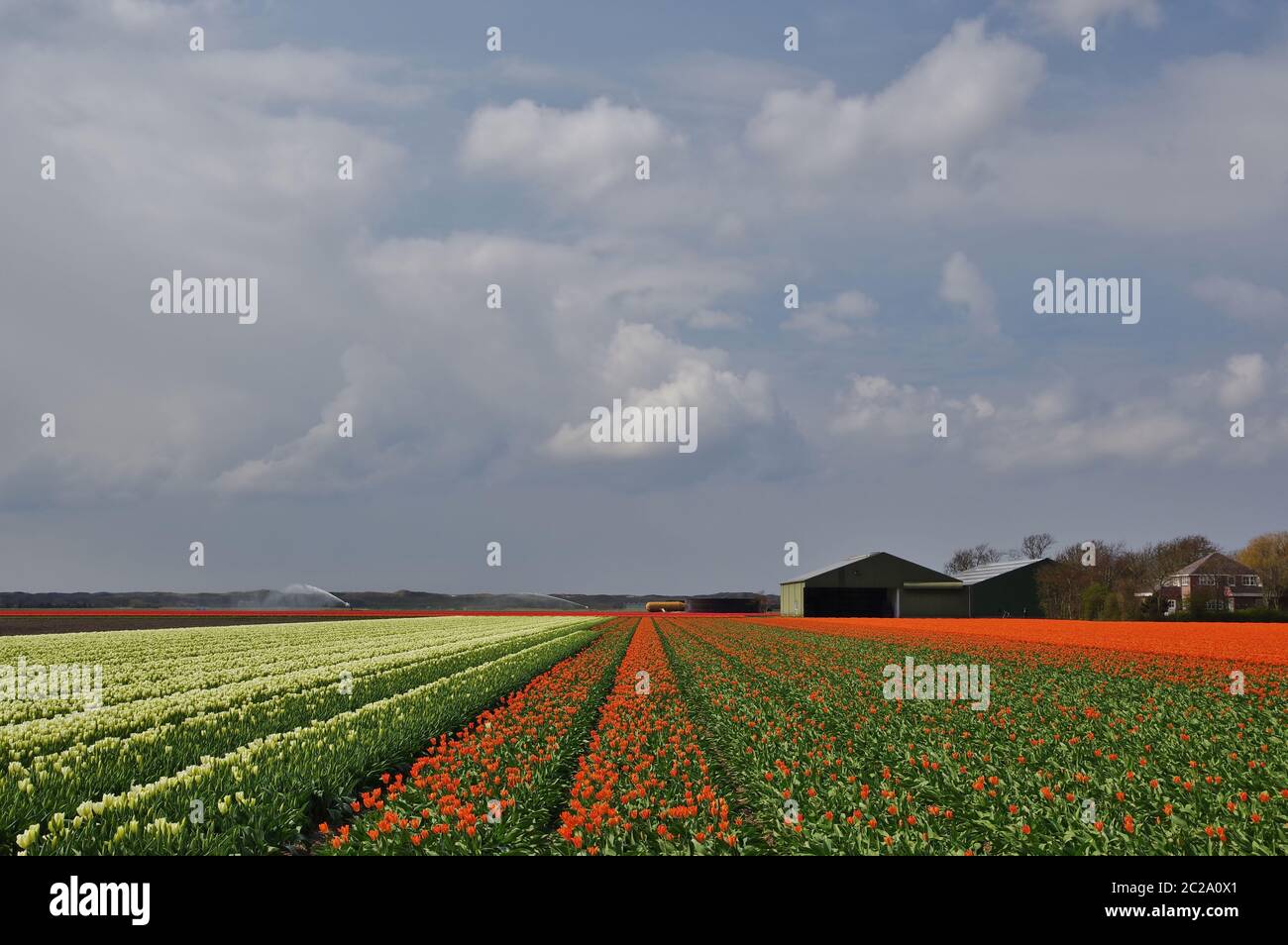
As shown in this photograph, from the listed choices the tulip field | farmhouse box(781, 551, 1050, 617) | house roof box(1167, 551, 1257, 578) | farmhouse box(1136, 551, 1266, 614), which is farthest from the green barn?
the tulip field

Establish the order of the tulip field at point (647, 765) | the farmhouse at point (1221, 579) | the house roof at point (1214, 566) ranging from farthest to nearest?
1. the house roof at point (1214, 566)
2. the farmhouse at point (1221, 579)
3. the tulip field at point (647, 765)

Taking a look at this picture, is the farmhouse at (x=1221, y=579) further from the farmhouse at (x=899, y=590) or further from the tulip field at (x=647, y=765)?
the tulip field at (x=647, y=765)

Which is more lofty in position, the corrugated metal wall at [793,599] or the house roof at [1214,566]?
the house roof at [1214,566]

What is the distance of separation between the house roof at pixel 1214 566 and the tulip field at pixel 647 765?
94.7 metres

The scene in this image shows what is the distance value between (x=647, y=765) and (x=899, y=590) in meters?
75.6

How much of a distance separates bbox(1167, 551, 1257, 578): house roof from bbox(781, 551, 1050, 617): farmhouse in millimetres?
32501

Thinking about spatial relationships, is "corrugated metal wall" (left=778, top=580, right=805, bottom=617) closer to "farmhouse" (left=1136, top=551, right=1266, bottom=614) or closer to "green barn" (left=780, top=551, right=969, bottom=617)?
"green barn" (left=780, top=551, right=969, bottom=617)

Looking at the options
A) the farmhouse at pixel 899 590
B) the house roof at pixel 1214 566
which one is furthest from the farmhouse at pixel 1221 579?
the farmhouse at pixel 899 590

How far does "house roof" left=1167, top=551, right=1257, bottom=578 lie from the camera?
101 metres

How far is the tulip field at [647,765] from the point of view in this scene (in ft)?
25.4

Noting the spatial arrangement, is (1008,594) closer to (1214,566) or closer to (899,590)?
(899,590)

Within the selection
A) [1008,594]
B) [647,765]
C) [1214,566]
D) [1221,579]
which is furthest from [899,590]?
[647,765]
